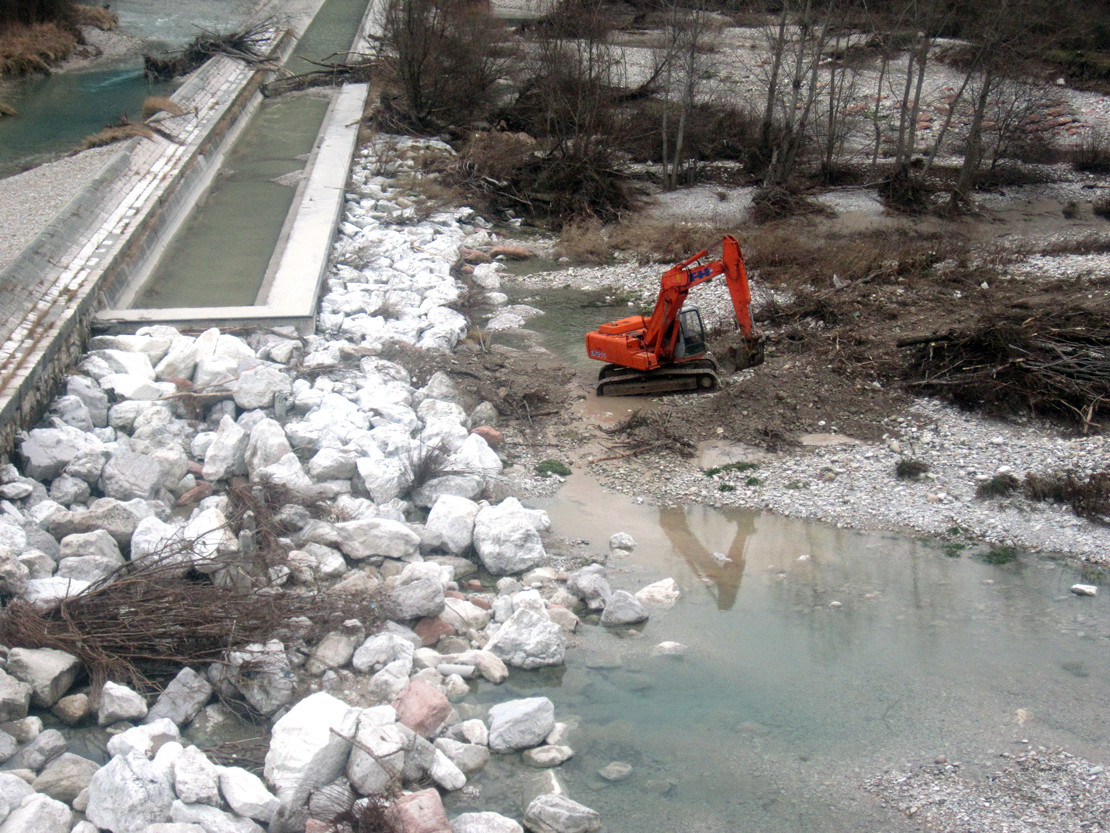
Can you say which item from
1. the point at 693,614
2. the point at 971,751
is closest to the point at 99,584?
the point at 693,614

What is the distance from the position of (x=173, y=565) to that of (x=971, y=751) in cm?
548

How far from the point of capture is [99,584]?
248 inches

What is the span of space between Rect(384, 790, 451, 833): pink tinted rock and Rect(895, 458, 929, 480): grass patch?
19.0 feet

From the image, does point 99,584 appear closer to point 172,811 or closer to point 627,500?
point 172,811

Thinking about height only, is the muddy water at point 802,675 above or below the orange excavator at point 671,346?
below

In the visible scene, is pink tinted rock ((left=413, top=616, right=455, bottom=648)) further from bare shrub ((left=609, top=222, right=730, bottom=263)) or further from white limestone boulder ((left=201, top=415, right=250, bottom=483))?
bare shrub ((left=609, top=222, right=730, bottom=263))

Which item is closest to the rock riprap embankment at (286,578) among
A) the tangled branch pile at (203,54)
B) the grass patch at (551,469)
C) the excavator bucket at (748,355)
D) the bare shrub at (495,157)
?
the grass patch at (551,469)

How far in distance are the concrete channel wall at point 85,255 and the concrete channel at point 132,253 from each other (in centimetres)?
2

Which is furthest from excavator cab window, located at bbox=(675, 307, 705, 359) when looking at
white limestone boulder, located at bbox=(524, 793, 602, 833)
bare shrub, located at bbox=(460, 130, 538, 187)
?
bare shrub, located at bbox=(460, 130, 538, 187)

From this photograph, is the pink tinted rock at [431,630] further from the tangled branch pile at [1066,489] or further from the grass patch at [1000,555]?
the tangled branch pile at [1066,489]

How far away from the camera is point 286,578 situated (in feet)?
22.7

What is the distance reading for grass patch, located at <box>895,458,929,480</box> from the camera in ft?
29.4

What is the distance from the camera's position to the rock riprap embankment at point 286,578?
5.12 metres

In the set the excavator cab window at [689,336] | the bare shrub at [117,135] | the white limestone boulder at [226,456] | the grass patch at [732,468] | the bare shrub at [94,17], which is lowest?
the grass patch at [732,468]
